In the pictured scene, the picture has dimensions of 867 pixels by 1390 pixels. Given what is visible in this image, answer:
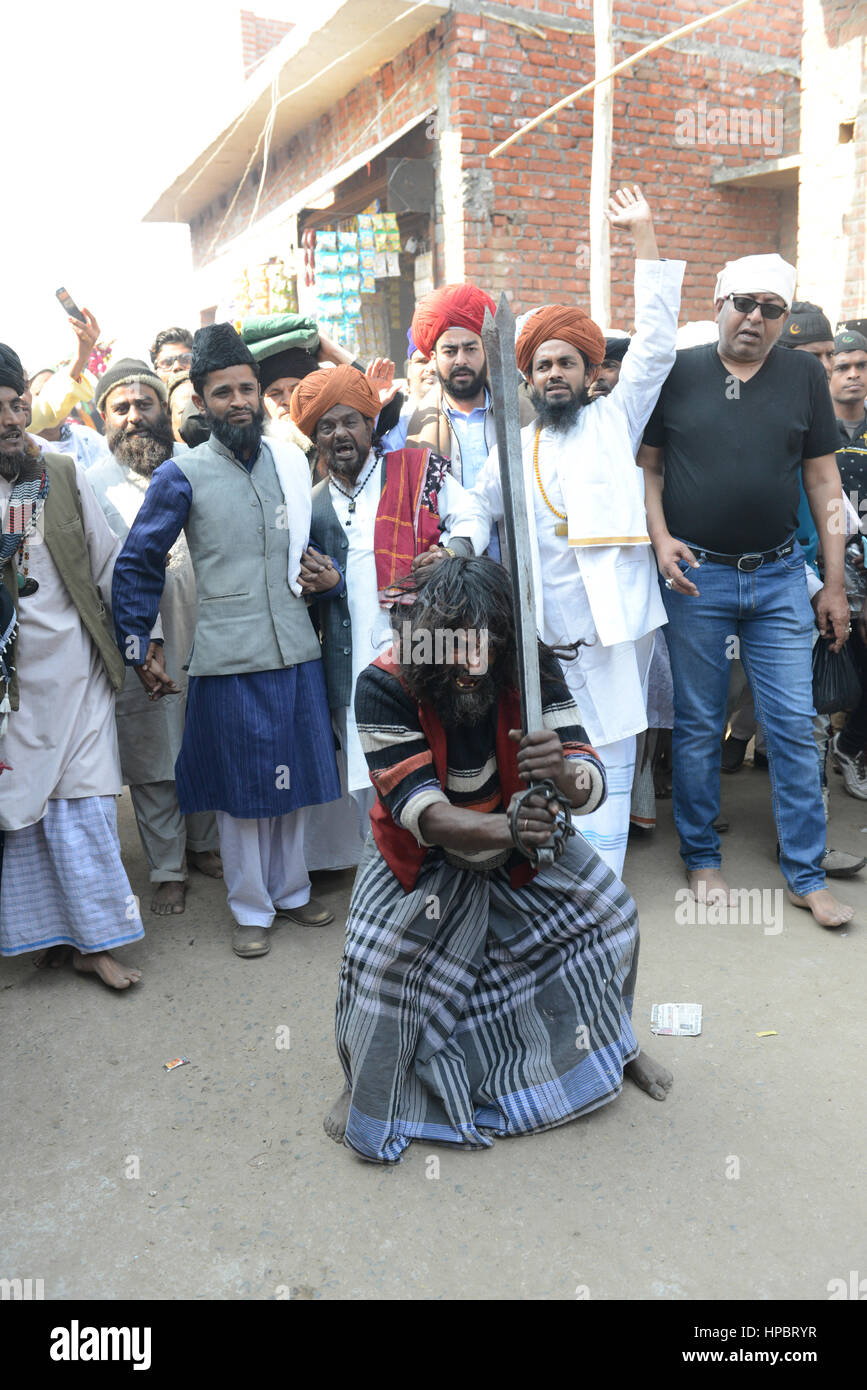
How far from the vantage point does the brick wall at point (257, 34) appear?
15.3 metres

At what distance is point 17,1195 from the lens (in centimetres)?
251

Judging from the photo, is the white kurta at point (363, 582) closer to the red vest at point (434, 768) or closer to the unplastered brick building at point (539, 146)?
the red vest at point (434, 768)

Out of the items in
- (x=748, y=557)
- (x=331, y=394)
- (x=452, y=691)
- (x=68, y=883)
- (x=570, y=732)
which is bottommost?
(x=68, y=883)

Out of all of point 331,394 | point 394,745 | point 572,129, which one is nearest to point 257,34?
point 572,129

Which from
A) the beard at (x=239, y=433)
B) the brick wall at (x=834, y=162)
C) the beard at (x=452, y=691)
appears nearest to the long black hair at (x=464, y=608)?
the beard at (x=452, y=691)

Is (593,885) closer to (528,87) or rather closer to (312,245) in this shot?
(528,87)

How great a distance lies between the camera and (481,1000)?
2.78 meters

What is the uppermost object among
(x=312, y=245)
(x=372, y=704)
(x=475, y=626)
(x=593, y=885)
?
(x=312, y=245)

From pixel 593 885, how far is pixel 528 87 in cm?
813

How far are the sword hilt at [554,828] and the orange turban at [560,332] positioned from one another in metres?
1.95

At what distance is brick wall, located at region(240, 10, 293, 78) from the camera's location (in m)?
15.3

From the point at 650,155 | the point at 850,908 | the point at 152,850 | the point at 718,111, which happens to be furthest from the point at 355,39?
the point at 850,908

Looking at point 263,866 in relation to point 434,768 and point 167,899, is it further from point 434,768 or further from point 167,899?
point 434,768

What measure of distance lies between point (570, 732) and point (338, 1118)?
3.81 ft
